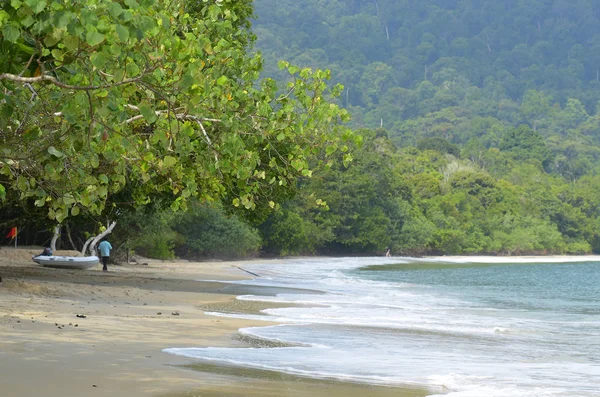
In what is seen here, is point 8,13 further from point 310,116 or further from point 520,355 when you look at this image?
point 520,355

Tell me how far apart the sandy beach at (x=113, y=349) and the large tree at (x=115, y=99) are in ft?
5.66

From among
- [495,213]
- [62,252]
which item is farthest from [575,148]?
[62,252]

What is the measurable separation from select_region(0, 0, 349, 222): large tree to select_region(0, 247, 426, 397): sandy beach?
67.9 inches

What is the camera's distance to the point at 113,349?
1132cm

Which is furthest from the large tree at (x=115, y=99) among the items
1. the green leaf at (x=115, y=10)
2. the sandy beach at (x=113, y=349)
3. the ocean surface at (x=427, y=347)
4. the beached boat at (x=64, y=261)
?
the beached boat at (x=64, y=261)

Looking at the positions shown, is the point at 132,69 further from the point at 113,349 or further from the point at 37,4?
the point at 113,349

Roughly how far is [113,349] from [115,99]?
223 inches

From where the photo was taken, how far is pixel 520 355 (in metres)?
15.0

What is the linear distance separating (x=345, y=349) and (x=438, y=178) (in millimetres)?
105606

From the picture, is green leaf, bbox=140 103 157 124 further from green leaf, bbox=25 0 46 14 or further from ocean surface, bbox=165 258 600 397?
ocean surface, bbox=165 258 600 397

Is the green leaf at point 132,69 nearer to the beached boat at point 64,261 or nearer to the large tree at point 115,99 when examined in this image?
the large tree at point 115,99

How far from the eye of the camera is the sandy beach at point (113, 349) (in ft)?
29.1

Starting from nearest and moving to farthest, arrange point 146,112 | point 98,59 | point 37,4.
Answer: point 37,4 → point 98,59 → point 146,112

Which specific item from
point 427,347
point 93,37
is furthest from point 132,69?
point 427,347
